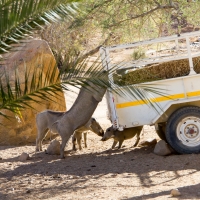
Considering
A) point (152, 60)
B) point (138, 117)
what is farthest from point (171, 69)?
point (138, 117)

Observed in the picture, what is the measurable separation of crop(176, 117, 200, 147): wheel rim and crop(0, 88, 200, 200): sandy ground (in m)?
0.31

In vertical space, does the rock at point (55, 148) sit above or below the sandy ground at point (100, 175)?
above

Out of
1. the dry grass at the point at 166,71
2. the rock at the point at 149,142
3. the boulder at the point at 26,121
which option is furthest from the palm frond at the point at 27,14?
the boulder at the point at 26,121

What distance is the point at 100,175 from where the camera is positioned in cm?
922

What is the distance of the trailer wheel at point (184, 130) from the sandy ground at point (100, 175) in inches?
8.4

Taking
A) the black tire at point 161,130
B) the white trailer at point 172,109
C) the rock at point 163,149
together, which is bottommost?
the rock at point 163,149

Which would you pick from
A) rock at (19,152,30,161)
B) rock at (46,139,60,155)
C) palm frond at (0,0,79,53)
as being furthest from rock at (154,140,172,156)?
palm frond at (0,0,79,53)

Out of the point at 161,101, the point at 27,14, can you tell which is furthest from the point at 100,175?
the point at 27,14

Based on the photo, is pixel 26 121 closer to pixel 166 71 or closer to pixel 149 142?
pixel 149 142

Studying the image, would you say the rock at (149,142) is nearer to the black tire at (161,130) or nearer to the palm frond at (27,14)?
the black tire at (161,130)

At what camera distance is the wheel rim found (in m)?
10.4

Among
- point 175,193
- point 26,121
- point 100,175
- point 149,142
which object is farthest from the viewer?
point 26,121

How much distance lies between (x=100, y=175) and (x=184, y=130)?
6.69 feet

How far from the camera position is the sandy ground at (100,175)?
7809mm
